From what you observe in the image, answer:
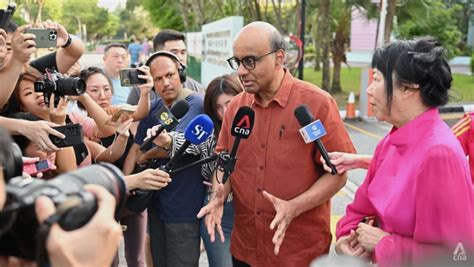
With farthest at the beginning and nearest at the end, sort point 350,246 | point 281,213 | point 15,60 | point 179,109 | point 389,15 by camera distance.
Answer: point 389,15
point 179,109
point 15,60
point 281,213
point 350,246

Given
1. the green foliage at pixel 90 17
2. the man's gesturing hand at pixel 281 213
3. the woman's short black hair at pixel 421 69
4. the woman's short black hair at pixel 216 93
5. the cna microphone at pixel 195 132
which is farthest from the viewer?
the green foliage at pixel 90 17

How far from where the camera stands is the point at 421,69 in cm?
184

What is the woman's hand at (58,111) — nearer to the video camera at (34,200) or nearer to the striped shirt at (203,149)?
the striped shirt at (203,149)

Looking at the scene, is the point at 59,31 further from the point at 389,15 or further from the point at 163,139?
the point at 389,15

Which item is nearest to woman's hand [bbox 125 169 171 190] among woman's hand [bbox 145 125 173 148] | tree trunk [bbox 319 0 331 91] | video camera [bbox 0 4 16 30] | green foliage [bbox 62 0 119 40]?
woman's hand [bbox 145 125 173 148]

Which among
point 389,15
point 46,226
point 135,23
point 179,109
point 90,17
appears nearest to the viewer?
point 46,226

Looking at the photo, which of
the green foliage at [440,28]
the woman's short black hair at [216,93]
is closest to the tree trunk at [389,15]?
the green foliage at [440,28]

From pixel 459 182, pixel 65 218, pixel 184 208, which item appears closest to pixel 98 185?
pixel 65 218

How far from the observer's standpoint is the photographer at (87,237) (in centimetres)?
101

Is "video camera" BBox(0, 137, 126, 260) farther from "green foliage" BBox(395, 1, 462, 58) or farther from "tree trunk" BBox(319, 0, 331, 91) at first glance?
"green foliage" BBox(395, 1, 462, 58)

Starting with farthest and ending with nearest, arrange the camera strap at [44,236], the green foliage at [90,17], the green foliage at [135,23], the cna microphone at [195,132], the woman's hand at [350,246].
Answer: the green foliage at [135,23]
the green foliage at [90,17]
the cna microphone at [195,132]
the woman's hand at [350,246]
the camera strap at [44,236]

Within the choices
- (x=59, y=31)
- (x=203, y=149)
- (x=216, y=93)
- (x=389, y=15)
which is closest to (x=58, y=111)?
(x=59, y=31)

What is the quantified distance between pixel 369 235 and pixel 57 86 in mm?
1652

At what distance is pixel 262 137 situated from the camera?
251cm
